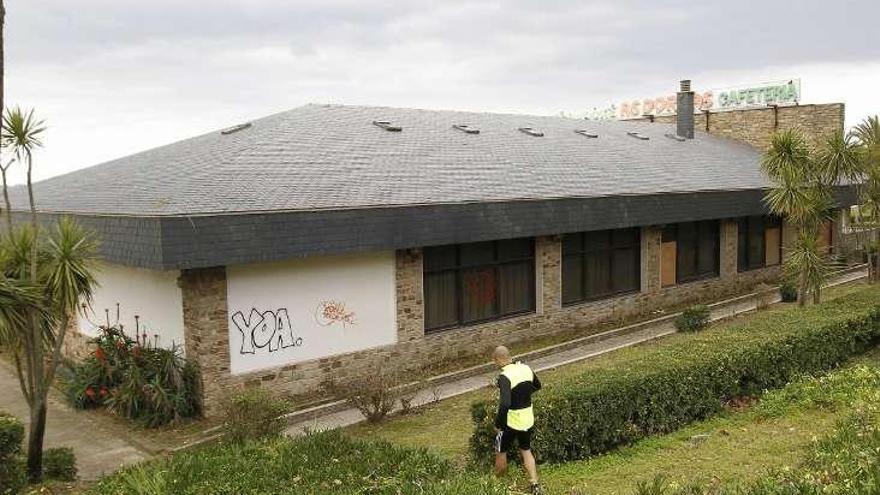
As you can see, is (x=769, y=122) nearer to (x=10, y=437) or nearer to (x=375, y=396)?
(x=375, y=396)

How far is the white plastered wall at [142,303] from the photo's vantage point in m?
12.9

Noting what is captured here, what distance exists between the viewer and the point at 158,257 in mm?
11461

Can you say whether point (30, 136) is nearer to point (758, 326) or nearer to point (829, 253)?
point (758, 326)

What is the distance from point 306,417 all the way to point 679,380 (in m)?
6.15

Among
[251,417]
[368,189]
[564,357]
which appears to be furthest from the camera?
[564,357]

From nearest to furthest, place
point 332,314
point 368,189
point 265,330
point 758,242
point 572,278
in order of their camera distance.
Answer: point 265,330 < point 332,314 < point 368,189 < point 572,278 < point 758,242

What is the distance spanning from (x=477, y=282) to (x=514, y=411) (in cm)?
847

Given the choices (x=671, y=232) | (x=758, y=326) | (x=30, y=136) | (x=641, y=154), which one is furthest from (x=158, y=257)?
(x=641, y=154)

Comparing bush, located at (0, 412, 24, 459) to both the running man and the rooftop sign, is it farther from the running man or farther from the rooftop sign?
the rooftop sign

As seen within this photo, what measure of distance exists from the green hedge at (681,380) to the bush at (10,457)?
5579 millimetres

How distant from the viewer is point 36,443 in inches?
381

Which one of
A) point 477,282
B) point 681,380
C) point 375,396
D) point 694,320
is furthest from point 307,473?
point 694,320

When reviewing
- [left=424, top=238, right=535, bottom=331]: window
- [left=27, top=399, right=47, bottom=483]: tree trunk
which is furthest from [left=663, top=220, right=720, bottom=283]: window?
[left=27, top=399, right=47, bottom=483]: tree trunk

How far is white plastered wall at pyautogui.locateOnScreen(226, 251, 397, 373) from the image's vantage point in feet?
42.4
